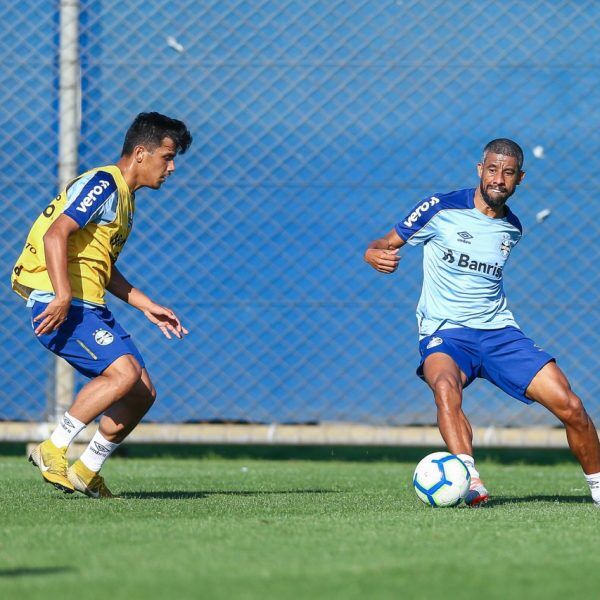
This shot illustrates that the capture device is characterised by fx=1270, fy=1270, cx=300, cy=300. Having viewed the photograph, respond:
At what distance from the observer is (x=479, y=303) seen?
5660mm

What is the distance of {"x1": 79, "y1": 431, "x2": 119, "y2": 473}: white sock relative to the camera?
A: 5.41 m

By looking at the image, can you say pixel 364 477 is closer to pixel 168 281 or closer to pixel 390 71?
pixel 168 281

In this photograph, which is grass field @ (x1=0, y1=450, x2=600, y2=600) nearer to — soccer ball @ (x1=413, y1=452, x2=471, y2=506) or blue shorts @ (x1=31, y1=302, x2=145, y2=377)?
soccer ball @ (x1=413, y1=452, x2=471, y2=506)

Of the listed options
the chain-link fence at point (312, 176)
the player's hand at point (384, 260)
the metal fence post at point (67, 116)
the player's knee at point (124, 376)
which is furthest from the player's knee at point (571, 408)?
the metal fence post at point (67, 116)

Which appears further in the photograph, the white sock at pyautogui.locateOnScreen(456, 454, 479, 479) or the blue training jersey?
the blue training jersey

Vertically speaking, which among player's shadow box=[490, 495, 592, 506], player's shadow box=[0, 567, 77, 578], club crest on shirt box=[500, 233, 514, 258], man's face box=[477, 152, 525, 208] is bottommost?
player's shadow box=[490, 495, 592, 506]

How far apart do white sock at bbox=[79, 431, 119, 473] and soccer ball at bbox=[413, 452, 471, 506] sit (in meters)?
1.38

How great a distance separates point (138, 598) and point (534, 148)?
532 centimetres

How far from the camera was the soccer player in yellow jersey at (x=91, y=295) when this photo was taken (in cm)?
521

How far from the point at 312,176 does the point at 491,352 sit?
101 inches

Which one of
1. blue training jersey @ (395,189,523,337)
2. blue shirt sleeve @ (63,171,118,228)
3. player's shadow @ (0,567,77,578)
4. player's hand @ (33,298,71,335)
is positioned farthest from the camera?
blue training jersey @ (395,189,523,337)

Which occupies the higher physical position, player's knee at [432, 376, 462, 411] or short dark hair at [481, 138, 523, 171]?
short dark hair at [481, 138, 523, 171]

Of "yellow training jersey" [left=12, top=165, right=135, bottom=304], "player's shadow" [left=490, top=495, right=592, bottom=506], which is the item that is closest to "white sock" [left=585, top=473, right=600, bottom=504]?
"player's shadow" [left=490, top=495, right=592, bottom=506]

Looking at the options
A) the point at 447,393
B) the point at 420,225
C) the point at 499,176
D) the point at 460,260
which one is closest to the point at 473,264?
the point at 460,260
